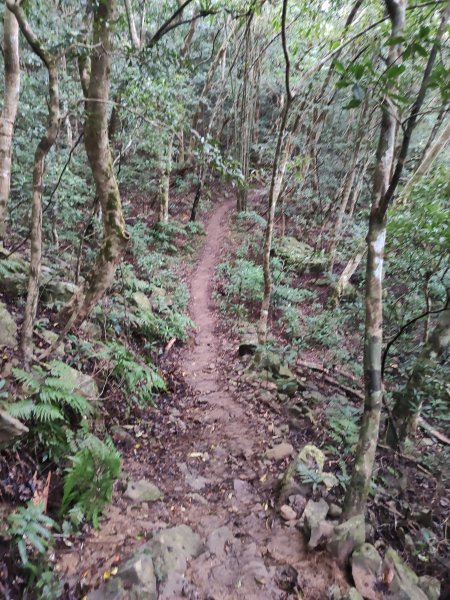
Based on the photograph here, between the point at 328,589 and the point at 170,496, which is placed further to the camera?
the point at 170,496

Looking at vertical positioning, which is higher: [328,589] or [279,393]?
[279,393]

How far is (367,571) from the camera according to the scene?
11.2 feet

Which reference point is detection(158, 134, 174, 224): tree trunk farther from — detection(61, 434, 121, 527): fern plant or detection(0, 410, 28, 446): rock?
detection(0, 410, 28, 446): rock

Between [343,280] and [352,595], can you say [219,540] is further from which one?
[343,280]

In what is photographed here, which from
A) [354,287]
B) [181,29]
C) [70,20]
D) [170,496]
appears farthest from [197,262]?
[170,496]

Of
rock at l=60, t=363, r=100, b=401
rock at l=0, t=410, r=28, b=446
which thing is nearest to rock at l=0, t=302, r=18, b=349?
rock at l=60, t=363, r=100, b=401

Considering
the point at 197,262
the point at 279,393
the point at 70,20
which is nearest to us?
the point at 279,393

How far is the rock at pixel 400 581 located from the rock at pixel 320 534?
53 centimetres

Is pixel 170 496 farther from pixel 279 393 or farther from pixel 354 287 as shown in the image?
pixel 354 287

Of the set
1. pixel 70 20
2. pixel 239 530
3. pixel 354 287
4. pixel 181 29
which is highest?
pixel 181 29

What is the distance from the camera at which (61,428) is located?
3992 mm

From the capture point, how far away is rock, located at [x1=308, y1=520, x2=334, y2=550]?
3688 mm

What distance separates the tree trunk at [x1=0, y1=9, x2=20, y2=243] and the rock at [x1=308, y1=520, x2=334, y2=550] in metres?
6.82

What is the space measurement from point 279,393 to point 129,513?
3.94m
